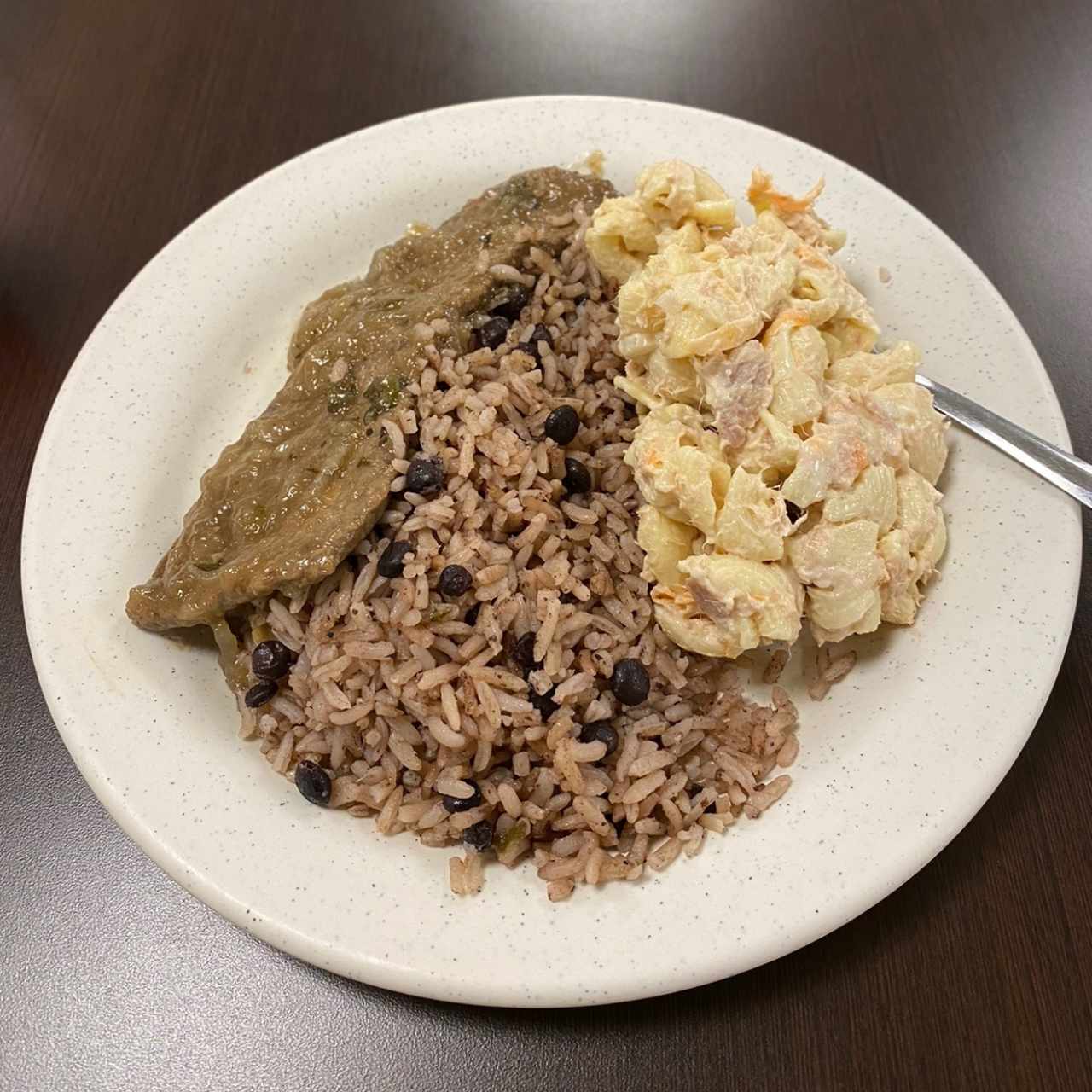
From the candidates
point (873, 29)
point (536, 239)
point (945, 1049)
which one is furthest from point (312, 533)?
point (873, 29)

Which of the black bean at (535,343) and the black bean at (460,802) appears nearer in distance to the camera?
the black bean at (460,802)

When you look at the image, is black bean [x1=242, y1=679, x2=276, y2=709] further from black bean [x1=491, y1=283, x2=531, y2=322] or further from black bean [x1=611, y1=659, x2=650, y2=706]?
black bean [x1=491, y1=283, x2=531, y2=322]

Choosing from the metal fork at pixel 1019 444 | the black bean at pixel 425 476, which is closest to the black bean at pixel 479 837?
the black bean at pixel 425 476

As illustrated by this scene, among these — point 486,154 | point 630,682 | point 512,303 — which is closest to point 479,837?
point 630,682

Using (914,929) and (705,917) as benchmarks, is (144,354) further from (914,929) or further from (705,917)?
(914,929)

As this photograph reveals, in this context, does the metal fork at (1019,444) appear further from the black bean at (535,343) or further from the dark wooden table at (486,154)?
the black bean at (535,343)

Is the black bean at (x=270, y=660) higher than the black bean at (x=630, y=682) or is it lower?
lower
